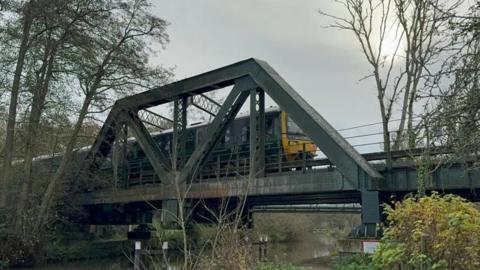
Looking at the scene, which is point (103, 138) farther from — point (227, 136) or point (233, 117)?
point (233, 117)

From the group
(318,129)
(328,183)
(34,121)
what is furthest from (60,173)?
(328,183)

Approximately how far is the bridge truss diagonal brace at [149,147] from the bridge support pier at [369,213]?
1132cm

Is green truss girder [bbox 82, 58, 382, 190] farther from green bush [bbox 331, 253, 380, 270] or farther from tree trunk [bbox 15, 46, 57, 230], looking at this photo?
green bush [bbox 331, 253, 380, 270]

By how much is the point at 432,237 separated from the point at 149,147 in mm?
19503

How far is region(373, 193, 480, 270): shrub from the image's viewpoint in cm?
702

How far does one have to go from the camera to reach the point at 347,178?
640 inches

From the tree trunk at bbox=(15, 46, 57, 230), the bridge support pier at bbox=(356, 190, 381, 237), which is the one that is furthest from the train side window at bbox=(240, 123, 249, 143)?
the bridge support pier at bbox=(356, 190, 381, 237)

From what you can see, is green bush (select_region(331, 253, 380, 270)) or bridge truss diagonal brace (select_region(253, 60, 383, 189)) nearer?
green bush (select_region(331, 253, 380, 270))

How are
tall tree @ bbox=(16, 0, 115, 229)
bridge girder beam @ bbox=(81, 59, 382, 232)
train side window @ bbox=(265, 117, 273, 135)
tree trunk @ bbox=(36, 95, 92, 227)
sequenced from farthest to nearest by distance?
train side window @ bbox=(265, 117, 273, 135)
tree trunk @ bbox=(36, 95, 92, 227)
tall tree @ bbox=(16, 0, 115, 229)
bridge girder beam @ bbox=(81, 59, 382, 232)

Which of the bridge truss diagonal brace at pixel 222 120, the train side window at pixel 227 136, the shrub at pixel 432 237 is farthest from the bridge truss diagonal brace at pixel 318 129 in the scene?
the shrub at pixel 432 237

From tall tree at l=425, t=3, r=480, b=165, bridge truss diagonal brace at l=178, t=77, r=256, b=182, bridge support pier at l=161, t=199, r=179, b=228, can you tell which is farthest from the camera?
bridge support pier at l=161, t=199, r=179, b=228

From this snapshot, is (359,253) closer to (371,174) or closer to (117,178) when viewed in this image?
(371,174)

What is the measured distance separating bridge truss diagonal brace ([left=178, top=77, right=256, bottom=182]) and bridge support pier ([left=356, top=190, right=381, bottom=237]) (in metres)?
7.39

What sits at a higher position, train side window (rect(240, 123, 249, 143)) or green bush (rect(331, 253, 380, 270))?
train side window (rect(240, 123, 249, 143))
